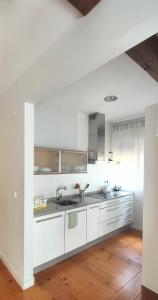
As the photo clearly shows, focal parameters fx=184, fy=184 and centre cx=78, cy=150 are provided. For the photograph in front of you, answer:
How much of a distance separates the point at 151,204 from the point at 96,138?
2002 millimetres

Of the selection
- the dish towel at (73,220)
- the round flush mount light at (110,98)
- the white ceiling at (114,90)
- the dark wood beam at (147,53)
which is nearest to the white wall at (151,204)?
the white ceiling at (114,90)

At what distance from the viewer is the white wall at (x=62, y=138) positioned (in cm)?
330

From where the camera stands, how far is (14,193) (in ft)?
7.99

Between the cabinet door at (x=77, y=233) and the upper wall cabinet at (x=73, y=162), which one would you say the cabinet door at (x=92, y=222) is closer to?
the cabinet door at (x=77, y=233)

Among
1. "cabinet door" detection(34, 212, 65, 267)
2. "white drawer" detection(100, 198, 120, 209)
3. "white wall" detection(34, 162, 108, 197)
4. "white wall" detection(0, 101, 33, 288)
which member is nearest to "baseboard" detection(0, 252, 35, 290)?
"white wall" detection(0, 101, 33, 288)

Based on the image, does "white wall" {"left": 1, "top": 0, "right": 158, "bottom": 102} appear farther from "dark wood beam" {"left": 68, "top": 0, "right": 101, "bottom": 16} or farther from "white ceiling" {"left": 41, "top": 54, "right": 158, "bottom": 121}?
"white ceiling" {"left": 41, "top": 54, "right": 158, "bottom": 121}

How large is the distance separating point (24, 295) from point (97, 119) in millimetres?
3086

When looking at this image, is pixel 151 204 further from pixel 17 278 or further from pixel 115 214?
pixel 17 278

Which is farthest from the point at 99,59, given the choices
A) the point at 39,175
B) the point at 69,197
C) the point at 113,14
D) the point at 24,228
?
the point at 69,197

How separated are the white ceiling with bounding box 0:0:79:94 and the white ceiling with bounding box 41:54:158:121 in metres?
0.70

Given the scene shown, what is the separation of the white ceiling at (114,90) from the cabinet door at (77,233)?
182cm

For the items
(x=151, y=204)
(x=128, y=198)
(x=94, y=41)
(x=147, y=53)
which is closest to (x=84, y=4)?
(x=94, y=41)

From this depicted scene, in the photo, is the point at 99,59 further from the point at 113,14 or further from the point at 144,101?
the point at 144,101

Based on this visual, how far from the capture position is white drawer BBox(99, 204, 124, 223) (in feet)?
11.1
